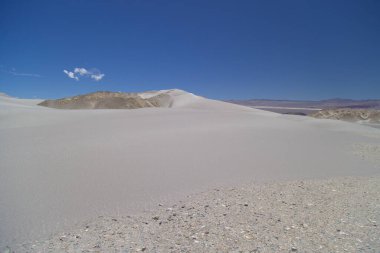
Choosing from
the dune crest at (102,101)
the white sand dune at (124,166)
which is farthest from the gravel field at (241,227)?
the dune crest at (102,101)

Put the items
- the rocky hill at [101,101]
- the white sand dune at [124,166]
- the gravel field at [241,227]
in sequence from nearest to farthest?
1. the gravel field at [241,227]
2. the white sand dune at [124,166]
3. the rocky hill at [101,101]

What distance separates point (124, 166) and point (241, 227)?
3.64 m

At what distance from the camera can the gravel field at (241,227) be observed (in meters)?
2.95

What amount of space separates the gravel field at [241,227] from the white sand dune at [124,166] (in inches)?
18.0

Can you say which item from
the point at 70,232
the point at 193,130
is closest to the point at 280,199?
the point at 70,232

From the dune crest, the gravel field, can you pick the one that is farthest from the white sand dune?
the dune crest

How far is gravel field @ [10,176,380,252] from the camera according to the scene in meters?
2.95

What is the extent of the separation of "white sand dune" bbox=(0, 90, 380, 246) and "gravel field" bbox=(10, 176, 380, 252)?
18.0 inches

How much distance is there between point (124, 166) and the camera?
6.32 meters

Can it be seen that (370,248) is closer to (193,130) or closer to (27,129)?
(193,130)

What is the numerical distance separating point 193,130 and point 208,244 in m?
9.21

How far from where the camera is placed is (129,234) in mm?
3295

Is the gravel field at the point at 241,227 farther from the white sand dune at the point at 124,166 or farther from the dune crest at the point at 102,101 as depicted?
the dune crest at the point at 102,101

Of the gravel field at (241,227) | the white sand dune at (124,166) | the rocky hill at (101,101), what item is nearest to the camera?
the gravel field at (241,227)
